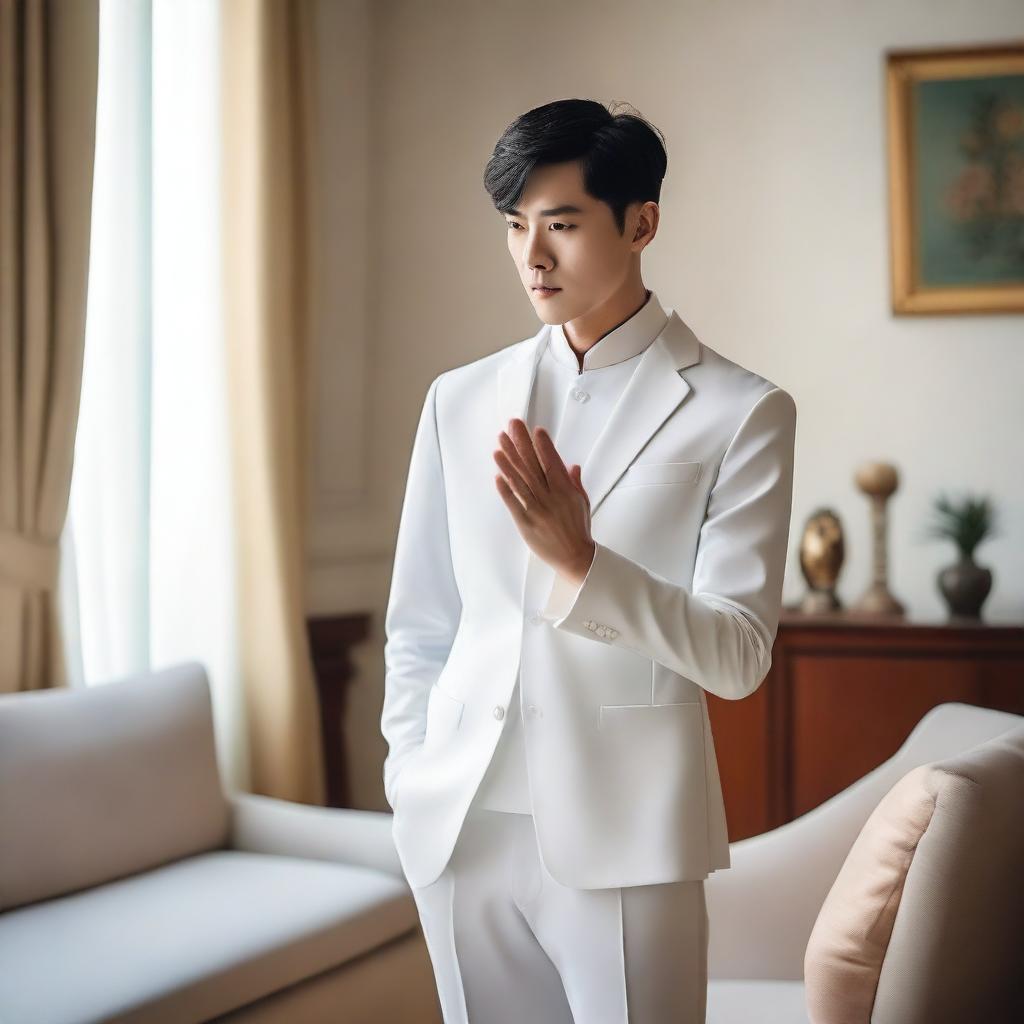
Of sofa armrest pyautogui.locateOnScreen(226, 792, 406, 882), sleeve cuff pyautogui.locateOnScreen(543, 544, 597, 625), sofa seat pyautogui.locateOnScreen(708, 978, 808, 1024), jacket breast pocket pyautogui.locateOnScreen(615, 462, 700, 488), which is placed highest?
jacket breast pocket pyautogui.locateOnScreen(615, 462, 700, 488)

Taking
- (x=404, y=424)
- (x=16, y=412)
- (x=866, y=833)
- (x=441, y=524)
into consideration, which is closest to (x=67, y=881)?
(x=16, y=412)

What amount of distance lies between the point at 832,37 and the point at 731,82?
33 cm

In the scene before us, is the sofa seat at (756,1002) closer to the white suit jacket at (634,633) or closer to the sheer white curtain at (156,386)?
the white suit jacket at (634,633)

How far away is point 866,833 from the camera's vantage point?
1.69m

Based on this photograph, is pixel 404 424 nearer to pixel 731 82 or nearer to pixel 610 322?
pixel 731 82

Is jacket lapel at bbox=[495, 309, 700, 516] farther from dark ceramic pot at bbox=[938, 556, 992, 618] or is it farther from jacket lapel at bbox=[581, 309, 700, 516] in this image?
dark ceramic pot at bbox=[938, 556, 992, 618]

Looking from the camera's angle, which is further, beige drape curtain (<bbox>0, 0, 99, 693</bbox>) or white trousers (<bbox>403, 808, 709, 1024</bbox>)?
beige drape curtain (<bbox>0, 0, 99, 693</bbox>)

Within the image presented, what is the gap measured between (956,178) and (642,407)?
2720 millimetres

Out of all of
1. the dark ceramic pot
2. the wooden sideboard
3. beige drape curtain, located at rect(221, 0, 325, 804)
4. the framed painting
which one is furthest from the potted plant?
beige drape curtain, located at rect(221, 0, 325, 804)

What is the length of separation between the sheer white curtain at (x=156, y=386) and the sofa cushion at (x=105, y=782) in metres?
0.25

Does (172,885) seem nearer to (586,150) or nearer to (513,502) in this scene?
(513,502)

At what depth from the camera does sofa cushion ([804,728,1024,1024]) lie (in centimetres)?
151

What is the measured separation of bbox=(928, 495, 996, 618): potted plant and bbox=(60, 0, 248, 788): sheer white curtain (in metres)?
1.95

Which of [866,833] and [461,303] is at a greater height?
Answer: [461,303]
